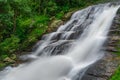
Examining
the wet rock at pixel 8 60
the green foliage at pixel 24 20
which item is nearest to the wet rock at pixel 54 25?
the green foliage at pixel 24 20

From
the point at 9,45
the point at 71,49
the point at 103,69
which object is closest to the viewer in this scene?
the point at 103,69

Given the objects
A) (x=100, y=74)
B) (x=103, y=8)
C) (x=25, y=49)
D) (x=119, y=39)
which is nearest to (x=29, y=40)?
(x=25, y=49)

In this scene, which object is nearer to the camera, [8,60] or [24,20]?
[8,60]

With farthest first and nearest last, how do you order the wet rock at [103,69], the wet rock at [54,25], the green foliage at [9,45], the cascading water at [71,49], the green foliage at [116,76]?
the wet rock at [54,25] → the green foliage at [9,45] → the cascading water at [71,49] → the wet rock at [103,69] → the green foliage at [116,76]

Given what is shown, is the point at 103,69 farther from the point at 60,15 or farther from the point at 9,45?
the point at 60,15

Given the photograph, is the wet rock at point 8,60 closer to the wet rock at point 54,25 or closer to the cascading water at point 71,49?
the cascading water at point 71,49

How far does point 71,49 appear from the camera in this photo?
19234 millimetres

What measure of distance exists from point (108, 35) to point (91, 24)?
3702 mm

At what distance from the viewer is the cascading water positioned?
1664 centimetres

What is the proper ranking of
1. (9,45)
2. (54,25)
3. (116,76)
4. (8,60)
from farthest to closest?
(54,25)
(9,45)
(8,60)
(116,76)

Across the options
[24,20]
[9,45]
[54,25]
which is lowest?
[9,45]

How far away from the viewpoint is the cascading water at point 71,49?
1664 centimetres

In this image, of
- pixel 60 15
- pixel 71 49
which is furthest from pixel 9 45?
pixel 60 15

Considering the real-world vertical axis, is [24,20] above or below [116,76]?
above
